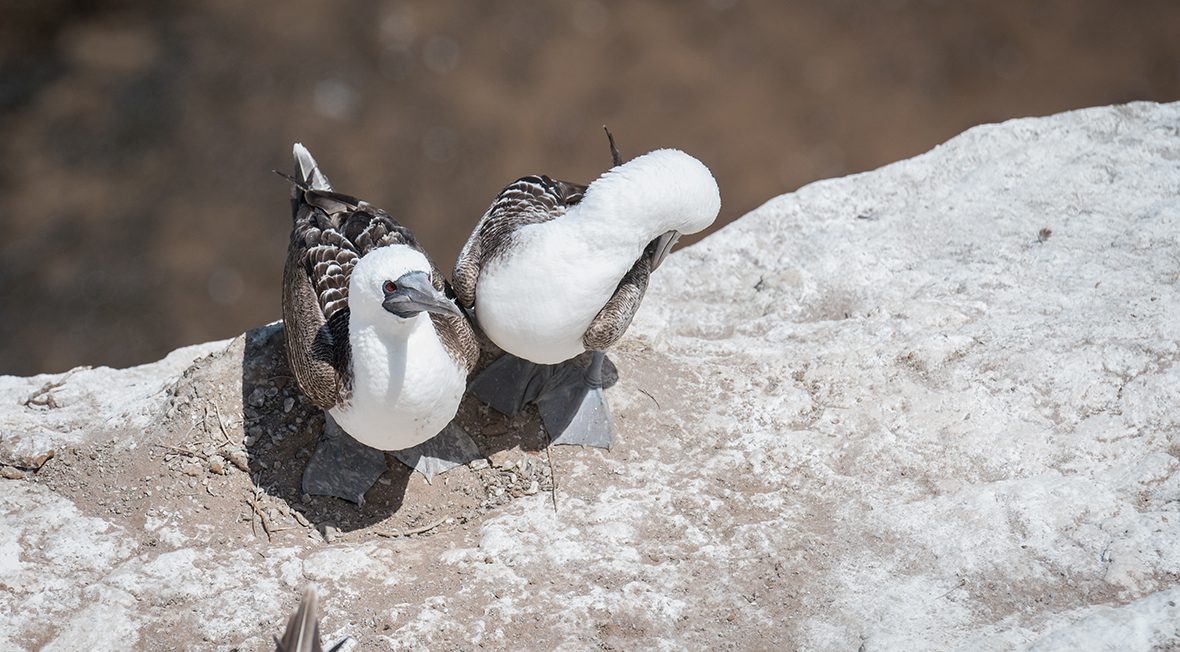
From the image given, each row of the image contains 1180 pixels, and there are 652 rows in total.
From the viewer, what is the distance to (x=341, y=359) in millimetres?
5332

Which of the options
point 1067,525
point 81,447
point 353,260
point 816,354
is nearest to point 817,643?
point 1067,525

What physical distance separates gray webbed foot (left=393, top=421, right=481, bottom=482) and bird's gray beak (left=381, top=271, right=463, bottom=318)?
3.92ft

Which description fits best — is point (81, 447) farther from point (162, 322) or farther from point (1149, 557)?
point (162, 322)

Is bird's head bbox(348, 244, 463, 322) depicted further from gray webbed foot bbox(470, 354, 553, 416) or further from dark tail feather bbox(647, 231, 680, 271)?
dark tail feather bbox(647, 231, 680, 271)

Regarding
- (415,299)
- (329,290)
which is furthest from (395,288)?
(329,290)

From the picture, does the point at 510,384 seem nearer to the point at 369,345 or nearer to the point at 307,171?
the point at 369,345

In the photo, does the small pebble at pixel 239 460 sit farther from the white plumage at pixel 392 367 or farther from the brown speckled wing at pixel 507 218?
the brown speckled wing at pixel 507 218

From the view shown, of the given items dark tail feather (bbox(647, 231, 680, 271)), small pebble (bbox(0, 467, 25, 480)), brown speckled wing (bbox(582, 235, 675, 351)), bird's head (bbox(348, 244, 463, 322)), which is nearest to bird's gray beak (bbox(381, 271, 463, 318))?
bird's head (bbox(348, 244, 463, 322))

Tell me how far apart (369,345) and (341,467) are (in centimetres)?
90

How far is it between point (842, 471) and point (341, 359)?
2.44 meters

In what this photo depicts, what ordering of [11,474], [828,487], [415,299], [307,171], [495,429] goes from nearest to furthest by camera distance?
[415,299]
[828,487]
[11,474]
[495,429]
[307,171]

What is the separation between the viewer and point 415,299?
475 cm

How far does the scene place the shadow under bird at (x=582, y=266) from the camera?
17.8ft

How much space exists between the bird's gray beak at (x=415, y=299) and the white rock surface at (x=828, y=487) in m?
1.17
